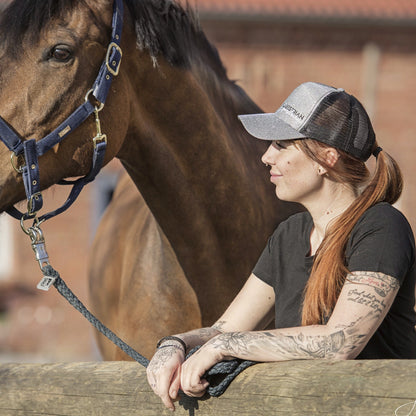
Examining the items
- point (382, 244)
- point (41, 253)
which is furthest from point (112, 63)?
point (382, 244)

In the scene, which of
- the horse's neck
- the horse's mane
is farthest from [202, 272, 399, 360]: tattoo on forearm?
the horse's mane

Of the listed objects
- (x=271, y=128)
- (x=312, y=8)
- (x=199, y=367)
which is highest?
(x=271, y=128)

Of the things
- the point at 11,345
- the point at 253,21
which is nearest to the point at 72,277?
the point at 11,345

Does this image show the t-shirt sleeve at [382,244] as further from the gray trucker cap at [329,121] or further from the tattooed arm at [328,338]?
the gray trucker cap at [329,121]

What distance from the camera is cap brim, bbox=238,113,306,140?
1.97 metres

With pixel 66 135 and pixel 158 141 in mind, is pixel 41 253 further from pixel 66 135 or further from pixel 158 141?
pixel 158 141

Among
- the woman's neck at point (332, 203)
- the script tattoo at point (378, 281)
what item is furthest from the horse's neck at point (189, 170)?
the script tattoo at point (378, 281)

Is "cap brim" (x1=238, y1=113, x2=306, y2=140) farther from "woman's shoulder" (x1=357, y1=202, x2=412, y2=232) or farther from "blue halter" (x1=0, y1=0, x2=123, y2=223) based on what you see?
"blue halter" (x1=0, y1=0, x2=123, y2=223)

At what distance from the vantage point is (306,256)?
2029 mm

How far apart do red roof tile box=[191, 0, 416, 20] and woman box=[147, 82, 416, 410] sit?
8.97m

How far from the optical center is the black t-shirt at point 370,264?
5.80ft

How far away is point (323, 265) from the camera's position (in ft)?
6.05

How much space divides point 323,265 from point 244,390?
377 millimetres

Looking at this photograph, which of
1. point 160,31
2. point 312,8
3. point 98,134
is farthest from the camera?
point 312,8
